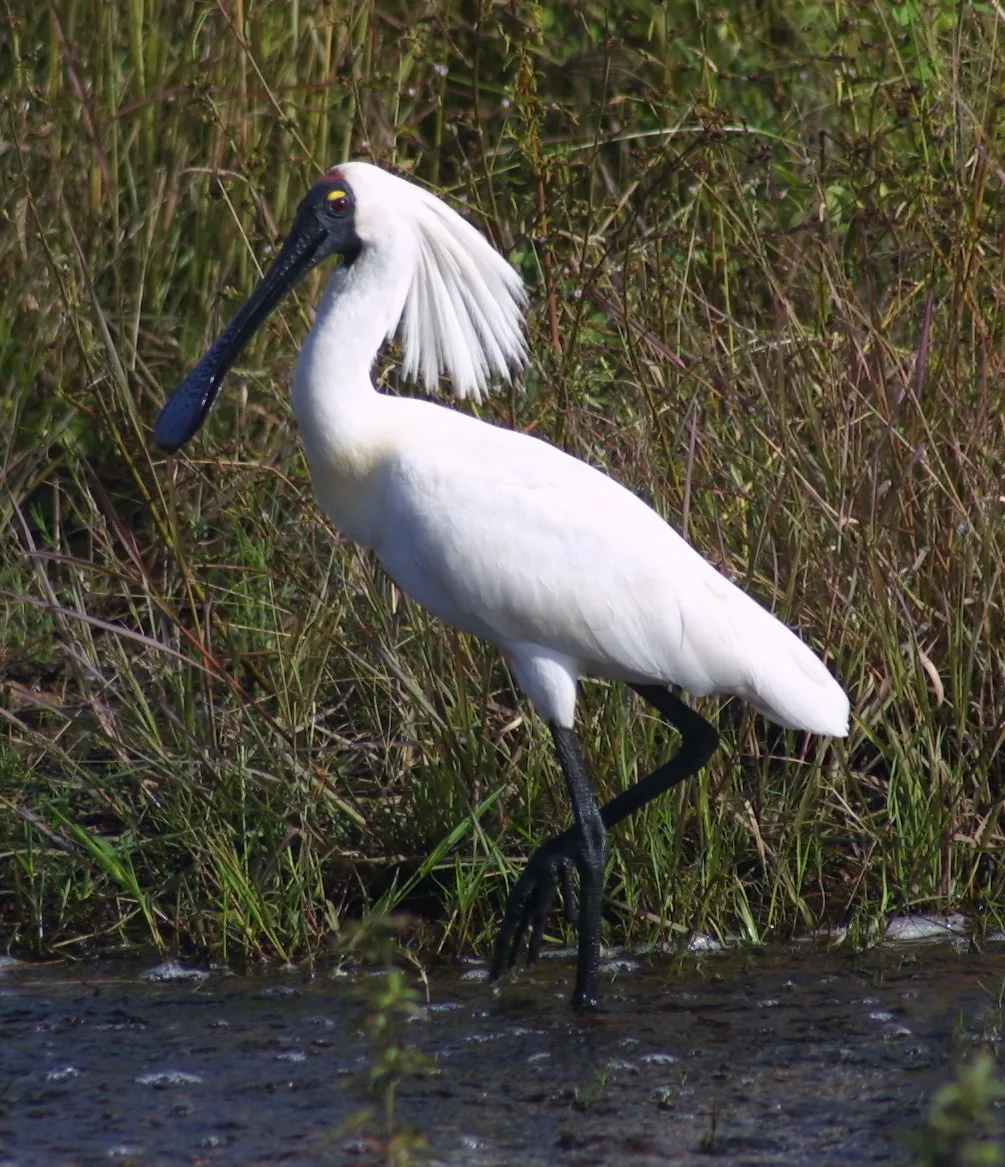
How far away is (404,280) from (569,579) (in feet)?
2.80

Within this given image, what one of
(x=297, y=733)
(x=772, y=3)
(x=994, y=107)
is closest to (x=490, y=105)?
(x=772, y=3)

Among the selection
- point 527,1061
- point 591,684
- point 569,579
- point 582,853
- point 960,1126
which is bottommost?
point 527,1061

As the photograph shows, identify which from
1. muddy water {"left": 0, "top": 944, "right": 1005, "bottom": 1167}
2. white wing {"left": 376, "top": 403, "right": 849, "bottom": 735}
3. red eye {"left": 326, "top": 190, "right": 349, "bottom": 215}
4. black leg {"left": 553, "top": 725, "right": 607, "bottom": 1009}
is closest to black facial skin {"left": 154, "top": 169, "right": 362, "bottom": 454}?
red eye {"left": 326, "top": 190, "right": 349, "bottom": 215}

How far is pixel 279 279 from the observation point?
4926 mm

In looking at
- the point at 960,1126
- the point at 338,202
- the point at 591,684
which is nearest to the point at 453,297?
the point at 338,202

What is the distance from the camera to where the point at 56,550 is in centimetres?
583

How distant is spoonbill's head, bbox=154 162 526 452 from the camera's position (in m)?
4.71

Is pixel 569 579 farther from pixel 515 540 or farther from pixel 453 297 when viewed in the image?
pixel 453 297

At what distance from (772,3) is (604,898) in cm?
414

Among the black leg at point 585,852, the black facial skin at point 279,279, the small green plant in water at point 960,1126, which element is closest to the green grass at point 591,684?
the black facial skin at point 279,279

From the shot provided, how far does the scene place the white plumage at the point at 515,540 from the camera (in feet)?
14.9

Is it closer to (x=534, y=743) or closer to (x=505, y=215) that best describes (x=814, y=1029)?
(x=534, y=743)

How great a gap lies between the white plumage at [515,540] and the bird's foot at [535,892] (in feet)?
1.10

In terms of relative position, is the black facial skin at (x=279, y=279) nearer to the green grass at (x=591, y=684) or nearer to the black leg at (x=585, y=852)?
the green grass at (x=591, y=684)
